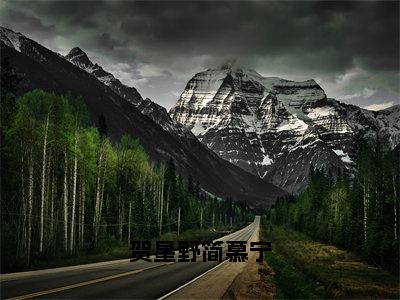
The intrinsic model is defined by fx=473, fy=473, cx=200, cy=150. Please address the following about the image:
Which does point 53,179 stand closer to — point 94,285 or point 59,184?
point 59,184

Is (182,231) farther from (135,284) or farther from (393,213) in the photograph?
(135,284)

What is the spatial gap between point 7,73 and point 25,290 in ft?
104

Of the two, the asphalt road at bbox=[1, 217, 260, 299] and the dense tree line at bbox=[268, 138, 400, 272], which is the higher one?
the dense tree line at bbox=[268, 138, 400, 272]

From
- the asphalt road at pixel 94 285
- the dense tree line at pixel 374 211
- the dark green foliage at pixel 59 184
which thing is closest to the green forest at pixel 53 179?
the dark green foliage at pixel 59 184

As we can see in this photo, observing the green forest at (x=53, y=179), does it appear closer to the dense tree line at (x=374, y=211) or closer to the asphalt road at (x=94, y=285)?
the asphalt road at (x=94, y=285)

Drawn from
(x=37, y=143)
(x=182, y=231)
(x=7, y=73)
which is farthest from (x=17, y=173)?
(x=182, y=231)

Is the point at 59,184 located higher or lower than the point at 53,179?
lower

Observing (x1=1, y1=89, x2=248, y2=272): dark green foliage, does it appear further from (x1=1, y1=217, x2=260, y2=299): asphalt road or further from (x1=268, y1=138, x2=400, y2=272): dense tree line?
(x1=268, y1=138, x2=400, y2=272): dense tree line

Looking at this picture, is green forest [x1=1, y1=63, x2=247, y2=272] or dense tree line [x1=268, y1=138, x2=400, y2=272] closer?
green forest [x1=1, y1=63, x2=247, y2=272]

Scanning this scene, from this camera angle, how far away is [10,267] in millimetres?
24922

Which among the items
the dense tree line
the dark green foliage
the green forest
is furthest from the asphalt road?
the dense tree line

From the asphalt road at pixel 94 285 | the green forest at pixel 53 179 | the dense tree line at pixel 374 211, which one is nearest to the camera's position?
the asphalt road at pixel 94 285

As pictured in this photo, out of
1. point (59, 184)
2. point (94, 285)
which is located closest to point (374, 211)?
point (59, 184)

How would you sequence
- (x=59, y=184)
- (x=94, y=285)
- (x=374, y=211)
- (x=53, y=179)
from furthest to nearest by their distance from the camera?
(x=59, y=184)
(x=374, y=211)
(x=53, y=179)
(x=94, y=285)
